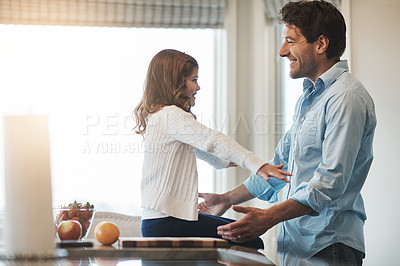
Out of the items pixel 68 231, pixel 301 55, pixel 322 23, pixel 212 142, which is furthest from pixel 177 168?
pixel 322 23

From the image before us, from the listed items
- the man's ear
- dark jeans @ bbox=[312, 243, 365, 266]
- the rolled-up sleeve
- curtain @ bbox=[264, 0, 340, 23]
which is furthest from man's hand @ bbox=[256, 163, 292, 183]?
curtain @ bbox=[264, 0, 340, 23]

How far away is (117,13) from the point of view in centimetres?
415

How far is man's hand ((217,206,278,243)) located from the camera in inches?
61.0

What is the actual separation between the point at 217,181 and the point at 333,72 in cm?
241

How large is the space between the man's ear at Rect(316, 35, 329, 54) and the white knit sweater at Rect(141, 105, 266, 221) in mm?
547

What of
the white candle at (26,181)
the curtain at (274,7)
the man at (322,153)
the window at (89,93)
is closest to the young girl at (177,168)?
the man at (322,153)

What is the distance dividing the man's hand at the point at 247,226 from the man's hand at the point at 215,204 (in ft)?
1.74

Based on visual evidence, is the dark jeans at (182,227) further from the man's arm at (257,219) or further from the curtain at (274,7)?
the curtain at (274,7)

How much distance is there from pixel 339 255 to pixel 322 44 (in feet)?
2.69

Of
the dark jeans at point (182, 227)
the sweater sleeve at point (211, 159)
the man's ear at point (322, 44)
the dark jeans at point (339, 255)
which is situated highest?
the man's ear at point (322, 44)

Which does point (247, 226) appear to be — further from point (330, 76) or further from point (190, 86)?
point (190, 86)

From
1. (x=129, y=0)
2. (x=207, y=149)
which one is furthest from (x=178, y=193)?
(x=129, y=0)

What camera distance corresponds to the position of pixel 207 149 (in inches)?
71.6

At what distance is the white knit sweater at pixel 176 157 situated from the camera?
1.80 metres
